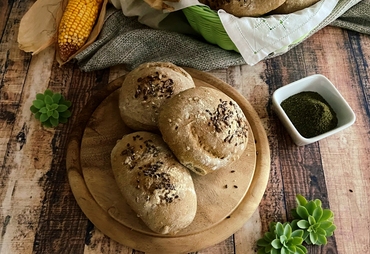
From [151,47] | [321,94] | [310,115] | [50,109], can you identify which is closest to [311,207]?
[310,115]

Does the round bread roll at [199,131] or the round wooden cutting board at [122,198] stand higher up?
the round bread roll at [199,131]

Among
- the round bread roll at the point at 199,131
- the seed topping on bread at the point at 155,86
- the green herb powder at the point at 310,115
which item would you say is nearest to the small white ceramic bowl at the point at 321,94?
the green herb powder at the point at 310,115

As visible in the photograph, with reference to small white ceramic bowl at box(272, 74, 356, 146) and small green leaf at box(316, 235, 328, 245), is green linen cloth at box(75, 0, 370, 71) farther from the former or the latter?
small green leaf at box(316, 235, 328, 245)

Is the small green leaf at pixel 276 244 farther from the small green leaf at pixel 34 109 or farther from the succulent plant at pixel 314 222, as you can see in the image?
the small green leaf at pixel 34 109

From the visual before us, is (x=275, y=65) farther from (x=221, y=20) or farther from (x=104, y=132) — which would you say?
(x=104, y=132)

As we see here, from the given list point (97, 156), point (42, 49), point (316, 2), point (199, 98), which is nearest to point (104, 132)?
point (97, 156)
